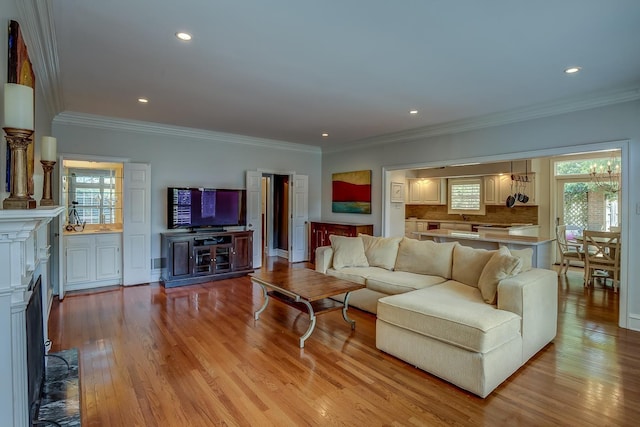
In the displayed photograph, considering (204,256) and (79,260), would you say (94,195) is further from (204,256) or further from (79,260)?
(204,256)

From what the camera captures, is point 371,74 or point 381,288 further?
point 381,288

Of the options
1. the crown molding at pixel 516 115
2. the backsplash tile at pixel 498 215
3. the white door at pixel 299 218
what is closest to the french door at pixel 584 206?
the backsplash tile at pixel 498 215

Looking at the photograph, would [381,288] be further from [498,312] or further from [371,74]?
[371,74]

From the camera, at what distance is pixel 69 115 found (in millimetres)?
4836

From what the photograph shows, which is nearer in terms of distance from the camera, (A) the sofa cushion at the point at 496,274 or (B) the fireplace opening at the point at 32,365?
(B) the fireplace opening at the point at 32,365

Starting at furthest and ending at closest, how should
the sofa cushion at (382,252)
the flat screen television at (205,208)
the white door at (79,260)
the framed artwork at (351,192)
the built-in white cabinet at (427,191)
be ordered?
the built-in white cabinet at (427,191)
the framed artwork at (351,192)
the flat screen television at (205,208)
the white door at (79,260)
the sofa cushion at (382,252)

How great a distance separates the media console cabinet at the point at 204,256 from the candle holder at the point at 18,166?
12.9 ft

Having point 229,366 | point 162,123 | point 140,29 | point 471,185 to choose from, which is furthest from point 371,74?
point 471,185

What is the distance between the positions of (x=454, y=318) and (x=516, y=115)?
3.32 metres

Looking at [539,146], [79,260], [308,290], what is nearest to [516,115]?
[539,146]

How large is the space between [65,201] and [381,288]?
4.91 meters

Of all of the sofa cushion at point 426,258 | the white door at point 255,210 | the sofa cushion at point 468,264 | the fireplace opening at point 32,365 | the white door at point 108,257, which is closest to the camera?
the fireplace opening at point 32,365

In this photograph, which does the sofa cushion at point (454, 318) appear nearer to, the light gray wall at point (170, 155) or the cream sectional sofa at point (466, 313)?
the cream sectional sofa at point (466, 313)

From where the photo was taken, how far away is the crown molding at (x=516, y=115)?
12.3ft
